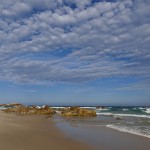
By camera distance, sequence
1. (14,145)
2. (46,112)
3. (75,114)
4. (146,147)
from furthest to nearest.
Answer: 1. (46,112)
2. (75,114)
3. (146,147)
4. (14,145)

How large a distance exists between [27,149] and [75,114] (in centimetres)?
3035

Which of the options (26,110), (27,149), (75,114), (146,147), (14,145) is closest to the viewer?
(27,149)

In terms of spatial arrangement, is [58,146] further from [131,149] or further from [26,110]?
[26,110]

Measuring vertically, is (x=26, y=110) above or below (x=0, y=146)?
above

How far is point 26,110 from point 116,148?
3982 centimetres

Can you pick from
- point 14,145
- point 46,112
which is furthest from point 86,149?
point 46,112

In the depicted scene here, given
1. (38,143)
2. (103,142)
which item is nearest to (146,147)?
(103,142)

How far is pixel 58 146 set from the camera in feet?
40.1

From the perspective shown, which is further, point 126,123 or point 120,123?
point 126,123

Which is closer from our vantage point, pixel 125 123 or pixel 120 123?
pixel 120 123

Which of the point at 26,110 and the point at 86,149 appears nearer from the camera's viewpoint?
the point at 86,149

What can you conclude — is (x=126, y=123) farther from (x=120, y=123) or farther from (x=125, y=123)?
(x=120, y=123)

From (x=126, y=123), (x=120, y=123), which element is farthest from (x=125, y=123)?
(x=120, y=123)

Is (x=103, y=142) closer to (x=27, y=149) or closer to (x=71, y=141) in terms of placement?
(x=71, y=141)
